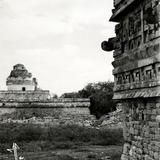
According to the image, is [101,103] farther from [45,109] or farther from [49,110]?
[45,109]

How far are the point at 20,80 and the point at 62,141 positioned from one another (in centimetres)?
2047

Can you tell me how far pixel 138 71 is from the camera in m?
9.35

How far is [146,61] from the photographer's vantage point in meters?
8.70

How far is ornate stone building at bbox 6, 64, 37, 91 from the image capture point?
42.2m

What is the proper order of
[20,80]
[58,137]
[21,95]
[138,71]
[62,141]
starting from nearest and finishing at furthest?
[138,71] → [62,141] → [58,137] → [21,95] → [20,80]

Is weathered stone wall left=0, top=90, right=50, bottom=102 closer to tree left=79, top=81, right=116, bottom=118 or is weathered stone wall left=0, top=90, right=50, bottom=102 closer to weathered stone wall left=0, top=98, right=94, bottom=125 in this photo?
weathered stone wall left=0, top=98, right=94, bottom=125

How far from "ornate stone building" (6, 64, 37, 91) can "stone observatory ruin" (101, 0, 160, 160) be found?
106ft

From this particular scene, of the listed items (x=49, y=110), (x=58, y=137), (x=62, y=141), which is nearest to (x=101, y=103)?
(x=49, y=110)

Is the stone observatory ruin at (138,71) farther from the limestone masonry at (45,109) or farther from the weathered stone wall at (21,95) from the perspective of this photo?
the weathered stone wall at (21,95)

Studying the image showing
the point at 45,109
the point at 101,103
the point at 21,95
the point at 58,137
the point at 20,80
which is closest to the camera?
the point at 58,137

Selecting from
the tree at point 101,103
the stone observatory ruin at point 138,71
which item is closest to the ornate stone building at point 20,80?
the tree at point 101,103

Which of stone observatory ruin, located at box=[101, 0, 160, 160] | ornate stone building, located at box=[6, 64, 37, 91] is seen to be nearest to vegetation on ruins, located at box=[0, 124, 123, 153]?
stone observatory ruin, located at box=[101, 0, 160, 160]

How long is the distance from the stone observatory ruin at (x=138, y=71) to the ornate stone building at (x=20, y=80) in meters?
32.3

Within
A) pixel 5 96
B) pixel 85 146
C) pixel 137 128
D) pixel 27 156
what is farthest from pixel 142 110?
pixel 5 96
